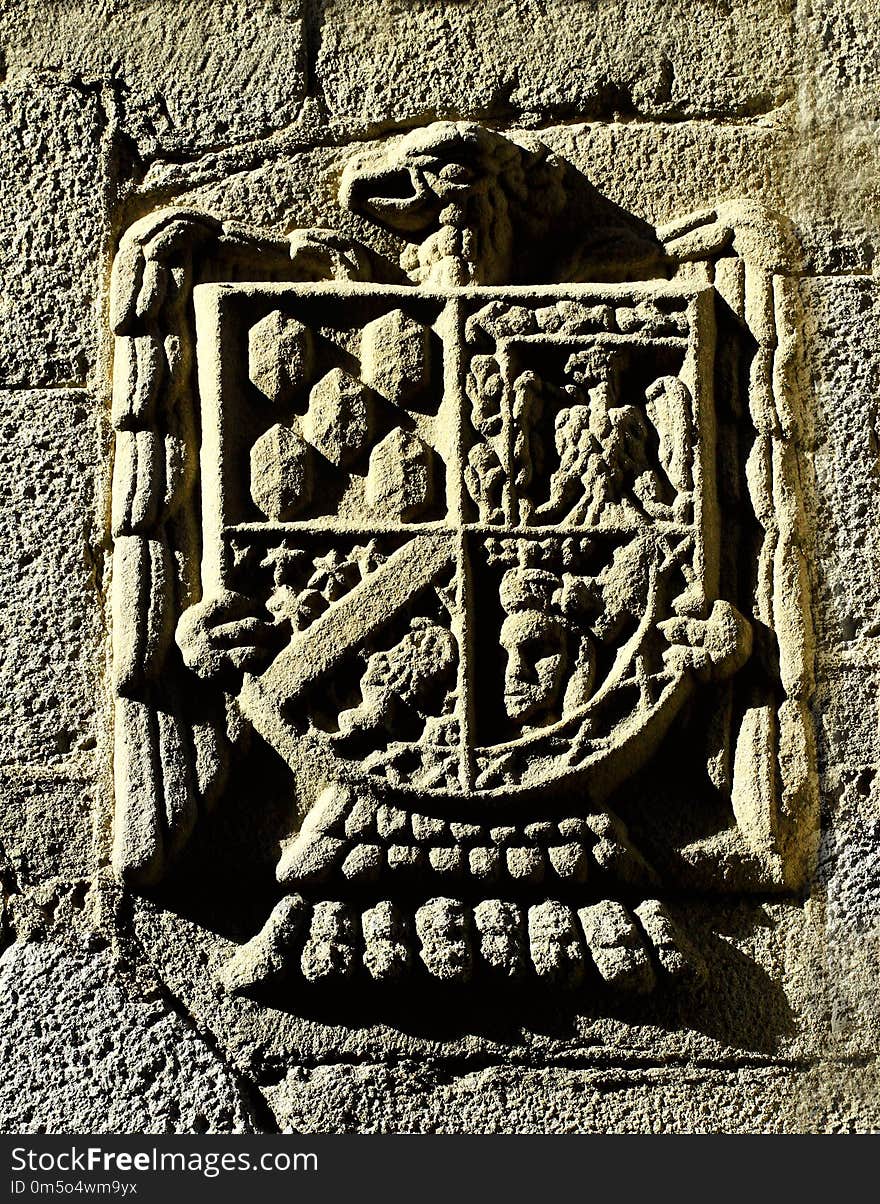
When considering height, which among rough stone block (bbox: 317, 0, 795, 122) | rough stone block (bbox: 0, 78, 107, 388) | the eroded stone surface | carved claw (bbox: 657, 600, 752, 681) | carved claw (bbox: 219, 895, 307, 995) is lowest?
the eroded stone surface

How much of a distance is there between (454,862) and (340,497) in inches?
24.9

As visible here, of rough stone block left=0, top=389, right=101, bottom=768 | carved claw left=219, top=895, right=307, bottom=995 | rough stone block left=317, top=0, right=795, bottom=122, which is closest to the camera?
carved claw left=219, top=895, right=307, bottom=995

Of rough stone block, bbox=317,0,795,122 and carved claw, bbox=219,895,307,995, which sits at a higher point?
rough stone block, bbox=317,0,795,122

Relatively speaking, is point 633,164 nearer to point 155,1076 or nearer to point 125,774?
point 125,774

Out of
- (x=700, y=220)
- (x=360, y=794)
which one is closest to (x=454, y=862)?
(x=360, y=794)

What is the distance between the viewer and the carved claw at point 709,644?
101 inches

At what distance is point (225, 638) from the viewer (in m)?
2.57

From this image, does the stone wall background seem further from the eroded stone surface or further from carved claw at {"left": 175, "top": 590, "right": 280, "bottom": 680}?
carved claw at {"left": 175, "top": 590, "right": 280, "bottom": 680}

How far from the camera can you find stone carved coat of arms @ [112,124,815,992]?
2.54 meters

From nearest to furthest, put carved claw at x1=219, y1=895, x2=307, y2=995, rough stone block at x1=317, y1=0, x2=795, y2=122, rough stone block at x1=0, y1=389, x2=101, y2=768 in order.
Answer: carved claw at x1=219, y1=895, x2=307, y2=995
rough stone block at x1=0, y1=389, x2=101, y2=768
rough stone block at x1=317, y1=0, x2=795, y2=122

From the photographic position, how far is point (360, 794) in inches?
100

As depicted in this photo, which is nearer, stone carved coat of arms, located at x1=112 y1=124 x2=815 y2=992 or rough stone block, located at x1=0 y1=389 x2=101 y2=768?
stone carved coat of arms, located at x1=112 y1=124 x2=815 y2=992

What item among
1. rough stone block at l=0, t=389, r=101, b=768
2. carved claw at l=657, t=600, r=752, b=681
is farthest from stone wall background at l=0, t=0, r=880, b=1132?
carved claw at l=657, t=600, r=752, b=681

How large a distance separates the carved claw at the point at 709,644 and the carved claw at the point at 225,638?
0.65 meters
